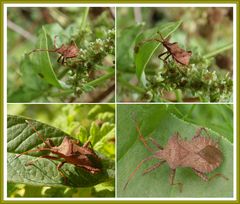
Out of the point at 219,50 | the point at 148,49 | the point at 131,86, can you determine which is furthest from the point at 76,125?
the point at 219,50

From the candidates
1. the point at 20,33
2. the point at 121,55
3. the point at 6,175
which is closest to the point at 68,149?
the point at 6,175

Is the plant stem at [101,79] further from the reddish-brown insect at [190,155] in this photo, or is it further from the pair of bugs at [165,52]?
the reddish-brown insect at [190,155]

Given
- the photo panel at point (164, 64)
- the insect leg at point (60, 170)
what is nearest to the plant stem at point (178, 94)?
the photo panel at point (164, 64)

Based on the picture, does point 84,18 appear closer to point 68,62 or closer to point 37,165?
point 68,62

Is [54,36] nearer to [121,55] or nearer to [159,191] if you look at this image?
[121,55]

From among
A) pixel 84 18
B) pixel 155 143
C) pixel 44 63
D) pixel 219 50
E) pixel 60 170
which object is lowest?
pixel 60 170

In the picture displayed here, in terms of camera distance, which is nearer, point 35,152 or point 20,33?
point 35,152
